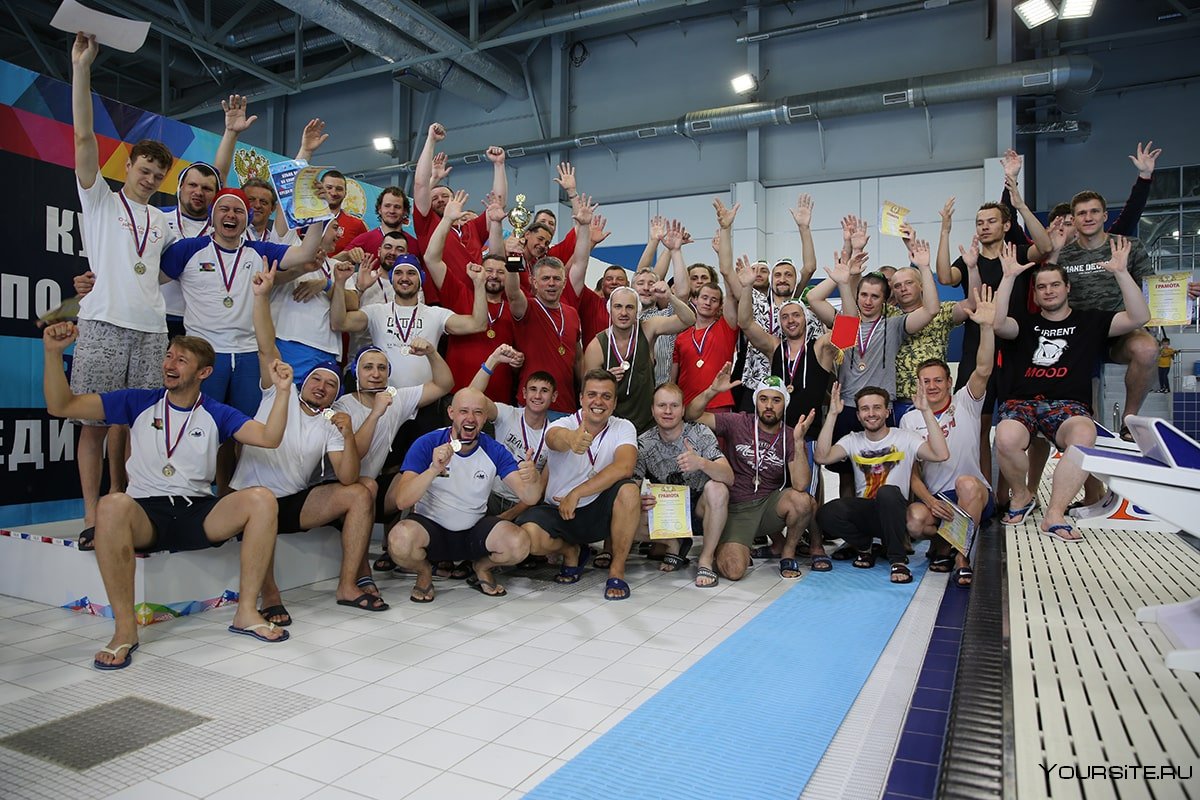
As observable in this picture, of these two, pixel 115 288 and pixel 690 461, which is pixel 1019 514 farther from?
pixel 115 288

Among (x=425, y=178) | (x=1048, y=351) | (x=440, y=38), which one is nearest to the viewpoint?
(x=1048, y=351)

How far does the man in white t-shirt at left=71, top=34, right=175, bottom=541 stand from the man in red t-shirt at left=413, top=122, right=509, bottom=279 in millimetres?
1935

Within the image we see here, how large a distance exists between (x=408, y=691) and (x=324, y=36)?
1552cm

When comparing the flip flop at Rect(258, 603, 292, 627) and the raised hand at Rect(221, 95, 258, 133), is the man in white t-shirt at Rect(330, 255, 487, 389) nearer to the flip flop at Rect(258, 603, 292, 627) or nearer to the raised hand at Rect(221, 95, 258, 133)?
the raised hand at Rect(221, 95, 258, 133)

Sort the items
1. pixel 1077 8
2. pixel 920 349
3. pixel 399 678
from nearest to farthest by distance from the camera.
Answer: pixel 399 678 < pixel 920 349 < pixel 1077 8

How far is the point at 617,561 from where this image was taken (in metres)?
4.65

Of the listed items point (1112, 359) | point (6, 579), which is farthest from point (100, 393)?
point (1112, 359)

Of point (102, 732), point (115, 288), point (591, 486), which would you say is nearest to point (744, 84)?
point (591, 486)

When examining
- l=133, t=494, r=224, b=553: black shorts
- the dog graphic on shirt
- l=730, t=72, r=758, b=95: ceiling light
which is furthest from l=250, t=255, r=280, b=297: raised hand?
l=730, t=72, r=758, b=95: ceiling light

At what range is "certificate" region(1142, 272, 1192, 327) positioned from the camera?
4941mm

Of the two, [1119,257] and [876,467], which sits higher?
[1119,257]

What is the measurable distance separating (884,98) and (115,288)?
1163 cm

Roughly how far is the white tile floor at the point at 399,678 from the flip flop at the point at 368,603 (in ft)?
0.18

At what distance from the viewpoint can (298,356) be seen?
4754 mm
